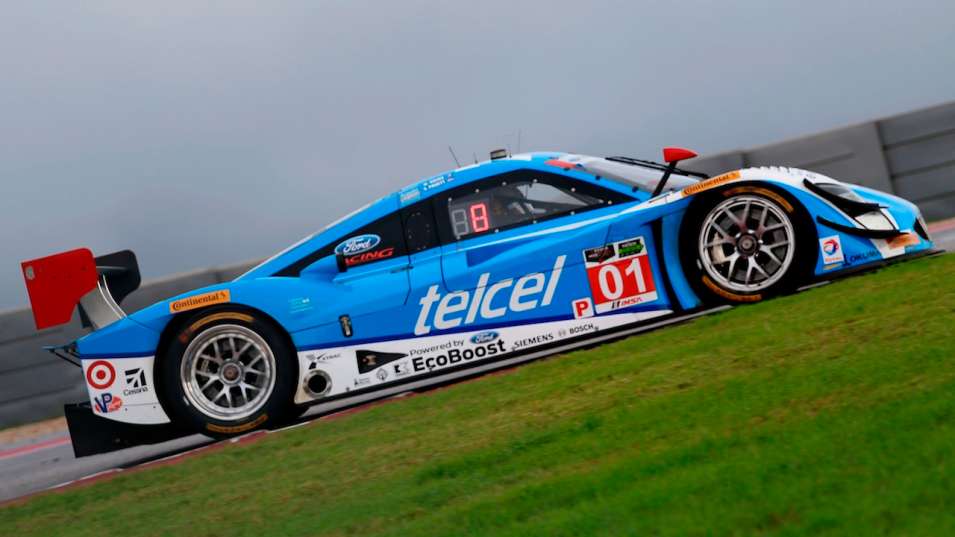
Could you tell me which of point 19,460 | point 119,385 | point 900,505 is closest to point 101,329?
point 119,385

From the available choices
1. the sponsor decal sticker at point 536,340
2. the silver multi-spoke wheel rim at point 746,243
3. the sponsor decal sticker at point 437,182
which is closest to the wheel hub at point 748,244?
the silver multi-spoke wheel rim at point 746,243

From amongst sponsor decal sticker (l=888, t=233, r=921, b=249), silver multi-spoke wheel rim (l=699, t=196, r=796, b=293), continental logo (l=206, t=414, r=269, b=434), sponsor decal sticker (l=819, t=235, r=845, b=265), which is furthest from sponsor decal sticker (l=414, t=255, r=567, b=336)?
sponsor decal sticker (l=888, t=233, r=921, b=249)

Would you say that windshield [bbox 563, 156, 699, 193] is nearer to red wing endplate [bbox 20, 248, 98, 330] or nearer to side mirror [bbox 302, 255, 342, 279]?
side mirror [bbox 302, 255, 342, 279]

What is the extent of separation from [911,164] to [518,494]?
414 inches

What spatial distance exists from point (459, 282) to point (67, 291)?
9.90 feet

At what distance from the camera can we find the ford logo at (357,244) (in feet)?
29.4

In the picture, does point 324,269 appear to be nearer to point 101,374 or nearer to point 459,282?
point 459,282

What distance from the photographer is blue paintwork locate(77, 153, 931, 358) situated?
839cm

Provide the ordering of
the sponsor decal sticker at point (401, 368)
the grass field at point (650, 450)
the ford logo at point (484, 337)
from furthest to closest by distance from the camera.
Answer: the sponsor decal sticker at point (401, 368), the ford logo at point (484, 337), the grass field at point (650, 450)

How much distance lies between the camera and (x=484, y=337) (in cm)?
854

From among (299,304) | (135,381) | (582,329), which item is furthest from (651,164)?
(135,381)

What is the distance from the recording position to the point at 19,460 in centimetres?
1091

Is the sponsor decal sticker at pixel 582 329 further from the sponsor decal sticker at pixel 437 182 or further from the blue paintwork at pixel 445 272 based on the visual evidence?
the sponsor decal sticker at pixel 437 182

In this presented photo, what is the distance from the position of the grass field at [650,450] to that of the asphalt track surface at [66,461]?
3.90 ft
